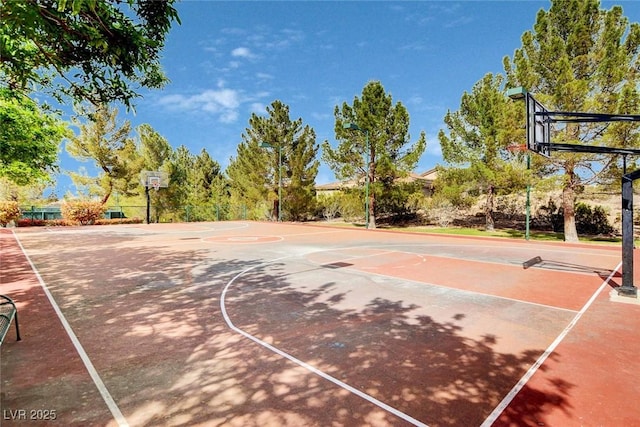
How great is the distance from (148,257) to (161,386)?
10122 millimetres

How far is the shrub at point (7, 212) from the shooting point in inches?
1043

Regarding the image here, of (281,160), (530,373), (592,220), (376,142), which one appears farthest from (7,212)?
(592,220)

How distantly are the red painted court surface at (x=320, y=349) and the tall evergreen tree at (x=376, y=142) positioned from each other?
16657mm

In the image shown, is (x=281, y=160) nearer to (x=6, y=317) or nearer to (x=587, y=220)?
(x=587, y=220)

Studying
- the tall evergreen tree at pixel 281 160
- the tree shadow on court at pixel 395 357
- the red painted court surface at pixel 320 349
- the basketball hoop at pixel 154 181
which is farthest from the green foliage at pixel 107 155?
the tree shadow on court at pixel 395 357

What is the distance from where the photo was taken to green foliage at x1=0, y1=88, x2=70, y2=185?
12.9 meters

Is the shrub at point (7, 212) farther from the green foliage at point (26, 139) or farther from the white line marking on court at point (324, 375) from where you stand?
the white line marking on court at point (324, 375)

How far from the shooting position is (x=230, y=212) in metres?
39.1

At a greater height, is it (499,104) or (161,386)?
(499,104)

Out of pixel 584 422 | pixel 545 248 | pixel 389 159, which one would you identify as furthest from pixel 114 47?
pixel 389 159

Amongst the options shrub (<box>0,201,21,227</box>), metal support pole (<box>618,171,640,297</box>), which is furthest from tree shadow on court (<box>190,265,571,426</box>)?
shrub (<box>0,201,21,227</box>)

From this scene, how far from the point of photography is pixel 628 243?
7.48m

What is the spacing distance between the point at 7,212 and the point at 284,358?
32.9m

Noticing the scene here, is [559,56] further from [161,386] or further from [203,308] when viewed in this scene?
[161,386]
